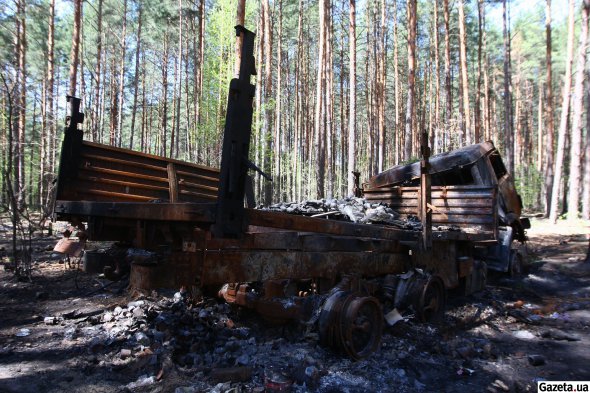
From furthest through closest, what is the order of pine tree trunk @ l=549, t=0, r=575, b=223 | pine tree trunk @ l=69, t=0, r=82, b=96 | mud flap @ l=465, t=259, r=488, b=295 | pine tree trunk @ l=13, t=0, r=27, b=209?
pine tree trunk @ l=549, t=0, r=575, b=223 < pine tree trunk @ l=69, t=0, r=82, b=96 < pine tree trunk @ l=13, t=0, r=27, b=209 < mud flap @ l=465, t=259, r=488, b=295

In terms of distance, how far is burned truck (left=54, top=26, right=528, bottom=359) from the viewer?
96.9 inches

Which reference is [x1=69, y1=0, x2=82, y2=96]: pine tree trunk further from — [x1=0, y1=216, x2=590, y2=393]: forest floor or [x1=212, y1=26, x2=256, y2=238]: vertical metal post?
[x1=212, y1=26, x2=256, y2=238]: vertical metal post

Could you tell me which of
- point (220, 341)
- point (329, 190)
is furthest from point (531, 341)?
point (329, 190)

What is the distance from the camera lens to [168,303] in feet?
15.4

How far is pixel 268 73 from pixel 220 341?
19.3 m

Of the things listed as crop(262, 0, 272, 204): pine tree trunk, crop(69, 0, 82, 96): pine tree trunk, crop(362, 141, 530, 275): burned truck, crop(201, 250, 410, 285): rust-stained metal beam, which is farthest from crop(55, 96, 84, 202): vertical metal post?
crop(262, 0, 272, 204): pine tree trunk

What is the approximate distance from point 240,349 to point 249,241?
1.20 meters

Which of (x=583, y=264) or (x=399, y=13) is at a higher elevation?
(x=399, y=13)

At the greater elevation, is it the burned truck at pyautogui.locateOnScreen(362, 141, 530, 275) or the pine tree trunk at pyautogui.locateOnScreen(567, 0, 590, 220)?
the pine tree trunk at pyautogui.locateOnScreen(567, 0, 590, 220)

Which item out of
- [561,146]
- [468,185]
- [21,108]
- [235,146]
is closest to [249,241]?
[235,146]

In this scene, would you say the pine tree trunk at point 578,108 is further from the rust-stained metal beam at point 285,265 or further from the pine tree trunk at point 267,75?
the rust-stained metal beam at point 285,265

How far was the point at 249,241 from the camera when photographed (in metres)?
2.94

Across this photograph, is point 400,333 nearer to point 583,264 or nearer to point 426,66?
point 583,264

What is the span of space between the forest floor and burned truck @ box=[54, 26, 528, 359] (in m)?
0.30
